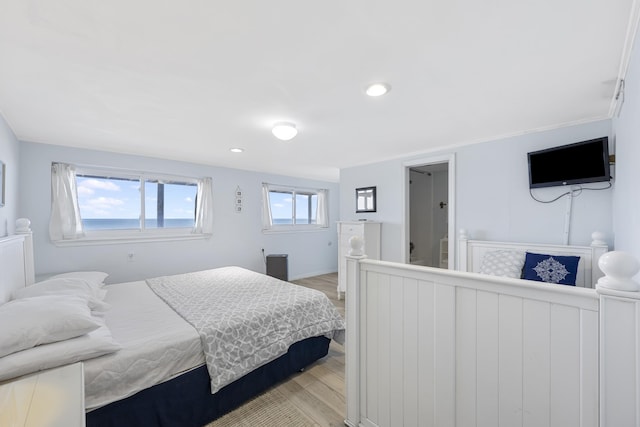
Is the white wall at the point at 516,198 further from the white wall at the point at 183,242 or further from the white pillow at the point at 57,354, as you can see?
the white pillow at the point at 57,354

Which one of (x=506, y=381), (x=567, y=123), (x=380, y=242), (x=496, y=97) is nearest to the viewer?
(x=506, y=381)

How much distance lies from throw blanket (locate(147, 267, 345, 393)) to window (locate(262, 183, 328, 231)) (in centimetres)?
247

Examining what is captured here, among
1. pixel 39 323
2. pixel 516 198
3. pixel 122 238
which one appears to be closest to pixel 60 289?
pixel 39 323

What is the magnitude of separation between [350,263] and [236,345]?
3.38 ft

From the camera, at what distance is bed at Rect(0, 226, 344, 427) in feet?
4.69

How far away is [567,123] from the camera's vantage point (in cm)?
265

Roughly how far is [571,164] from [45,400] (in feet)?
12.8

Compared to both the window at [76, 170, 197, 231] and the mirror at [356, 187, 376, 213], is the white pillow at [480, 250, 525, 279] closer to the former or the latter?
the mirror at [356, 187, 376, 213]

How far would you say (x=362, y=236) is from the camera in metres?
4.03

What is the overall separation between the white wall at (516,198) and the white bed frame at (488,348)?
2333 mm

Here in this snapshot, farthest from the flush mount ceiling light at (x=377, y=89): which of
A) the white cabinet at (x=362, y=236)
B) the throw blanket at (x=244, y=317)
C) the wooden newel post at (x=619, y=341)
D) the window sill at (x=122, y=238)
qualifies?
the window sill at (x=122, y=238)

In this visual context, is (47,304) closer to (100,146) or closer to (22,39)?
(22,39)

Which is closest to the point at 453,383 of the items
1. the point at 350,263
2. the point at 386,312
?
the point at 386,312

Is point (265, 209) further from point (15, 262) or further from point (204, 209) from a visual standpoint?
point (15, 262)
